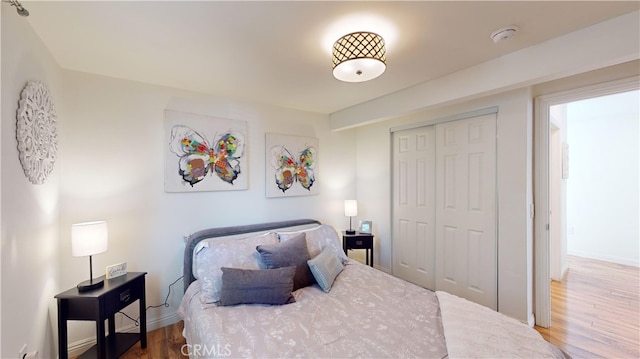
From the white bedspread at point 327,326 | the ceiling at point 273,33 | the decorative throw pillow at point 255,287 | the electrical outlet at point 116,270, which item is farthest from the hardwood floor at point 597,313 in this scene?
the electrical outlet at point 116,270

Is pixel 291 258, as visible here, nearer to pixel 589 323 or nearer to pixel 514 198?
pixel 514 198

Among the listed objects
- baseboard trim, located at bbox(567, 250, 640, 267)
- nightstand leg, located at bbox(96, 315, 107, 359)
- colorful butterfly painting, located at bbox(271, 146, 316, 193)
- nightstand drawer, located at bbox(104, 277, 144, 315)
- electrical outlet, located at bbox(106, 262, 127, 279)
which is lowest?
baseboard trim, located at bbox(567, 250, 640, 267)

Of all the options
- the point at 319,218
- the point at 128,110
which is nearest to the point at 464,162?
the point at 319,218

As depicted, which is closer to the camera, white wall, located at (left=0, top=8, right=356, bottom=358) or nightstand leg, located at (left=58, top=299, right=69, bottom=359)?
white wall, located at (left=0, top=8, right=356, bottom=358)

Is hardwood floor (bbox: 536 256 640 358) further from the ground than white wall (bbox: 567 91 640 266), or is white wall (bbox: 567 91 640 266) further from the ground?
white wall (bbox: 567 91 640 266)

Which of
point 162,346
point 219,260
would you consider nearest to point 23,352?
point 162,346

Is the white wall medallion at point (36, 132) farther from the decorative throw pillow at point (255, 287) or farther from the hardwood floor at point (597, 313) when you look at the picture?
the hardwood floor at point (597, 313)

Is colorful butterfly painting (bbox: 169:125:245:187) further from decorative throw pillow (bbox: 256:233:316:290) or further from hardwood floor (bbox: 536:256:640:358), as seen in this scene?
hardwood floor (bbox: 536:256:640:358)

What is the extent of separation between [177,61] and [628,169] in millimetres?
6264

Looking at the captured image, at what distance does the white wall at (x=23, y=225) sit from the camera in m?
1.33

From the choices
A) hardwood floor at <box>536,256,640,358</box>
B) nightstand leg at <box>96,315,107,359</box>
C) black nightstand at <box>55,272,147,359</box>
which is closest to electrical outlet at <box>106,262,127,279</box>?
black nightstand at <box>55,272,147,359</box>

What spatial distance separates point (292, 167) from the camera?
3303 mm

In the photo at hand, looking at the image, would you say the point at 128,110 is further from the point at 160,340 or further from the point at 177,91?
the point at 160,340

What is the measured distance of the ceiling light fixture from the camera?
152cm
